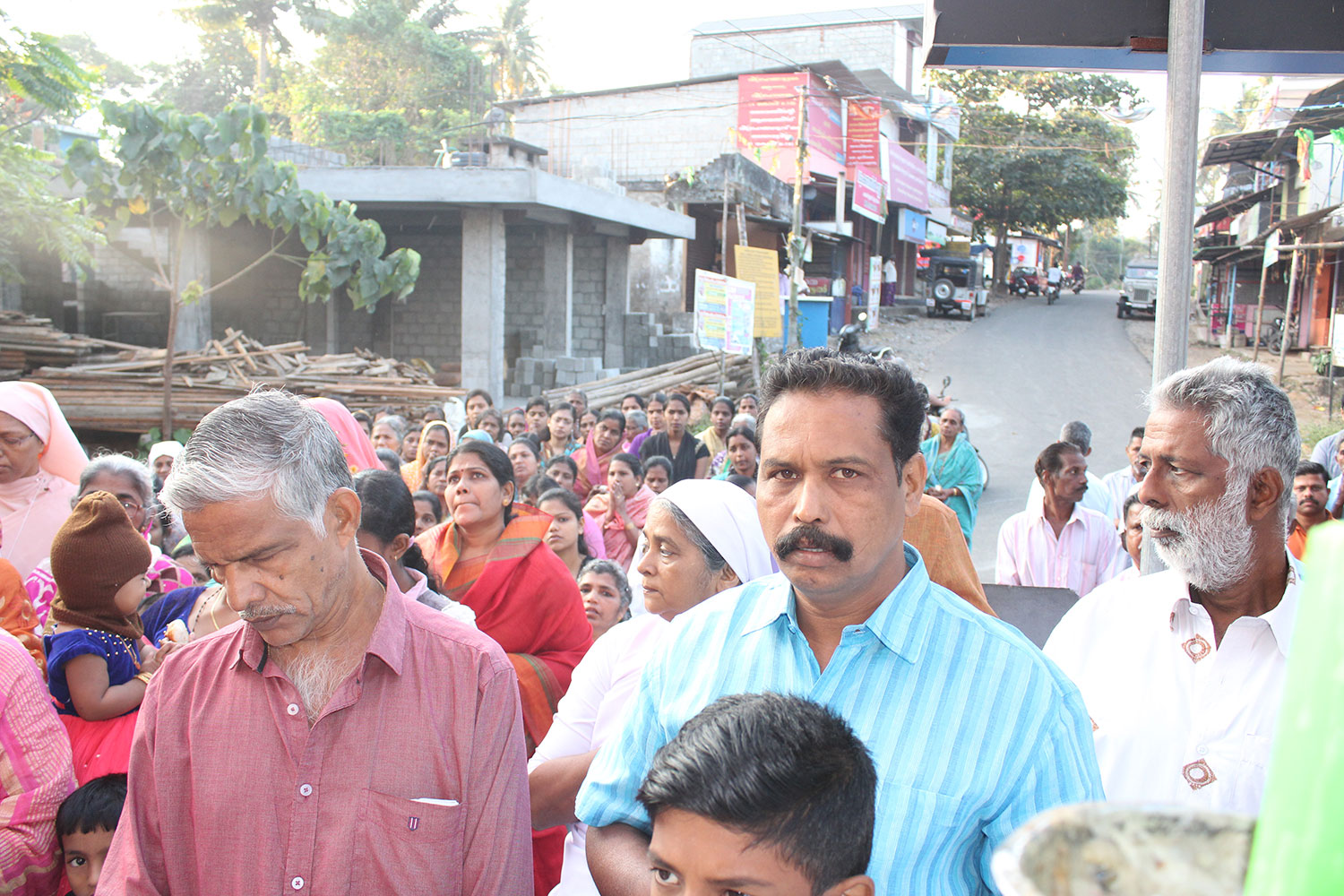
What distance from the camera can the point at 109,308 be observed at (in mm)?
17797

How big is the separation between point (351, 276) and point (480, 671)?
37.3 feet

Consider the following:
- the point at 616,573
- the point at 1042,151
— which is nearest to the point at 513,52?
the point at 1042,151

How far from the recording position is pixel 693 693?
1749 millimetres

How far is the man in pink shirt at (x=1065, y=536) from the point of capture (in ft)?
16.8

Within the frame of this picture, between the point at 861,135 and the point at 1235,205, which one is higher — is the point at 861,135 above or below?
above

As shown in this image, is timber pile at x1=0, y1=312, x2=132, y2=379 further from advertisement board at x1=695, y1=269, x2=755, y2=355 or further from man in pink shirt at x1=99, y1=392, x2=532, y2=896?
man in pink shirt at x1=99, y1=392, x2=532, y2=896

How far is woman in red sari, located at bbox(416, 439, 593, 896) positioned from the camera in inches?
127

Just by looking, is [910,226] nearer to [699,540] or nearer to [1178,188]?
[1178,188]

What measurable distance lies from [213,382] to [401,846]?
12684 mm

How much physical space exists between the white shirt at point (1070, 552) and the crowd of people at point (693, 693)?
2.82m

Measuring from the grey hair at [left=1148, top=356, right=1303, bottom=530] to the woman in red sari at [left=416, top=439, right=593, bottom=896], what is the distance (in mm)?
1998

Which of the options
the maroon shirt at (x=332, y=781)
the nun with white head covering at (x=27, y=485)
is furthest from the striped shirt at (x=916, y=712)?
the nun with white head covering at (x=27, y=485)

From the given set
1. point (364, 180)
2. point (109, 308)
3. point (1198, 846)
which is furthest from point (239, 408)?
point (109, 308)

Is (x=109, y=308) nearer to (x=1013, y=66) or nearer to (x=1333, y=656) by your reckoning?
(x=1013, y=66)
